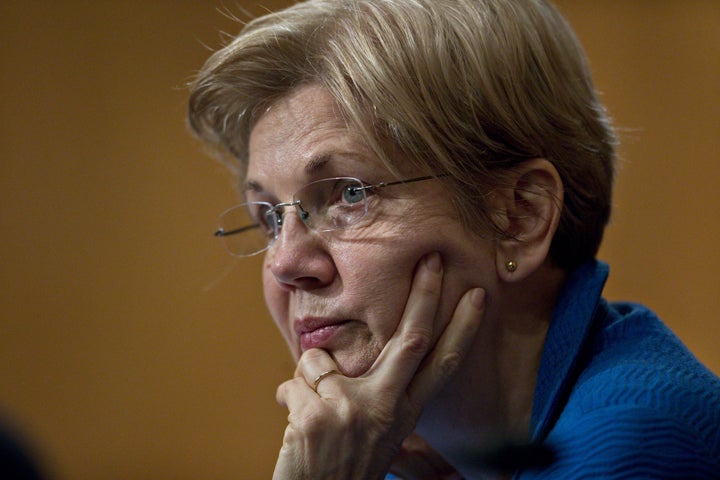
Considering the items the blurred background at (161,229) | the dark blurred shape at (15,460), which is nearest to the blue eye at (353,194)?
the dark blurred shape at (15,460)

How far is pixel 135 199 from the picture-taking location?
3.44 metres

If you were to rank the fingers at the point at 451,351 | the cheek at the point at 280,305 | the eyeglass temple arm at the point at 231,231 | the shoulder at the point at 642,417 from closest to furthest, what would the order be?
1. the shoulder at the point at 642,417
2. the fingers at the point at 451,351
3. the cheek at the point at 280,305
4. the eyeglass temple arm at the point at 231,231

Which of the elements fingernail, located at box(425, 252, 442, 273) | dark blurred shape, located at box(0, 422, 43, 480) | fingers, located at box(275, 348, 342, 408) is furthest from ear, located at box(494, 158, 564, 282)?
dark blurred shape, located at box(0, 422, 43, 480)

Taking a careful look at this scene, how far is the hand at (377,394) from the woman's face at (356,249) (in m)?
0.03

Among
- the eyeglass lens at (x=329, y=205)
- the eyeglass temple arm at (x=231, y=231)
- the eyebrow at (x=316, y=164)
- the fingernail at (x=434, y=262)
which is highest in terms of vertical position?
the eyebrow at (x=316, y=164)

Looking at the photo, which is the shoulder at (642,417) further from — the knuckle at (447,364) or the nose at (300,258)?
the nose at (300,258)

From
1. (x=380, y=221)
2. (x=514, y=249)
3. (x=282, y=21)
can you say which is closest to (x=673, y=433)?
(x=514, y=249)

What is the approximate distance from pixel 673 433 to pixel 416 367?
0.42 m

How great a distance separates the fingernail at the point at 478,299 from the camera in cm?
135

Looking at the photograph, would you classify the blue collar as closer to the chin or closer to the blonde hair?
the blonde hair

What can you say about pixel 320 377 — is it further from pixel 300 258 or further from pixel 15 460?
pixel 15 460

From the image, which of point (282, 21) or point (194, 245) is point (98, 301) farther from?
point (282, 21)

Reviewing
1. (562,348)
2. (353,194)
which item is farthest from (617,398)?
(353,194)

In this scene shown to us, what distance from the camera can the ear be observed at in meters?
1.38
